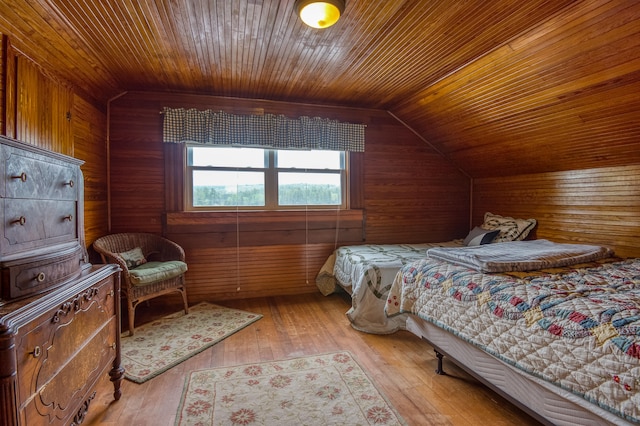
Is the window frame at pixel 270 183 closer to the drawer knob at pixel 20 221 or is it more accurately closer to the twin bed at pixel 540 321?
the twin bed at pixel 540 321

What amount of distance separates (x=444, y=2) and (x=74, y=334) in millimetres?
2588

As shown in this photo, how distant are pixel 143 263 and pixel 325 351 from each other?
6.46 feet

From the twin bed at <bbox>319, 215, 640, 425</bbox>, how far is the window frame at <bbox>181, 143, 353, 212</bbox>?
1.79 metres

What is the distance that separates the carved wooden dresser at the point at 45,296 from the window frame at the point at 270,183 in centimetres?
188

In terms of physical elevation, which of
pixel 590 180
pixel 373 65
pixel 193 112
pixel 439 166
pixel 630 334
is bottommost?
pixel 630 334

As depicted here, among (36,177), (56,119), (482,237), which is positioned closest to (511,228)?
(482,237)

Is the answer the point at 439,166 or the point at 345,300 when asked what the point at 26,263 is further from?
the point at 439,166

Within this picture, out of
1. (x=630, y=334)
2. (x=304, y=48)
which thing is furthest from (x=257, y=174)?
(x=630, y=334)

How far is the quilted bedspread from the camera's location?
1112mm

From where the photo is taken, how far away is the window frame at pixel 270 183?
355cm

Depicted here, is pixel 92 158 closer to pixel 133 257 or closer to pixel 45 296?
pixel 133 257

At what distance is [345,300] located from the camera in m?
3.65

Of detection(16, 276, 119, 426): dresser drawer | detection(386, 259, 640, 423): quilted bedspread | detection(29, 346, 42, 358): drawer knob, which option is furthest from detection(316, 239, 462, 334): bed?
detection(29, 346, 42, 358): drawer knob

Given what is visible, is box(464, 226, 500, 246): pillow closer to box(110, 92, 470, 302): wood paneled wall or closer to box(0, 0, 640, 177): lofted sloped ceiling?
box(110, 92, 470, 302): wood paneled wall
